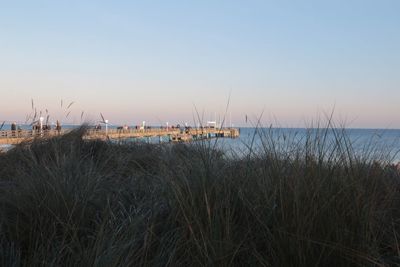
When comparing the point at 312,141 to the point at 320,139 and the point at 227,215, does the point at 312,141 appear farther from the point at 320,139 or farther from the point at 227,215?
the point at 227,215

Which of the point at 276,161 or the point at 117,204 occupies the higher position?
the point at 276,161

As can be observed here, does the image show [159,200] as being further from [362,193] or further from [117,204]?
[362,193]

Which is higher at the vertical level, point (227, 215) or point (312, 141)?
point (312, 141)

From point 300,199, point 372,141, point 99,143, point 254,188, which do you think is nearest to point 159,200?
point 254,188

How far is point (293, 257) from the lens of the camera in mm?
2975

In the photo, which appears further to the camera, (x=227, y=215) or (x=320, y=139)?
(x=320, y=139)

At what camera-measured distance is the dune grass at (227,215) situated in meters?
3.02

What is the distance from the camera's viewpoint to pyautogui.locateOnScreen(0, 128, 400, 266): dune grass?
9.91 feet

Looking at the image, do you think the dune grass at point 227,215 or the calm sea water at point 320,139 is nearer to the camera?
the dune grass at point 227,215

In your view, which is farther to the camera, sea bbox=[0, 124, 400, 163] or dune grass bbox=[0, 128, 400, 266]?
sea bbox=[0, 124, 400, 163]

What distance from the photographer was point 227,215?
10.8 ft

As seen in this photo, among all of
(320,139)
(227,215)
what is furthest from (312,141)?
(227,215)

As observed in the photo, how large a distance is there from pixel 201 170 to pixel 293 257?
110 cm

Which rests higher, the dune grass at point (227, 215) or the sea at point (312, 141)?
the sea at point (312, 141)
